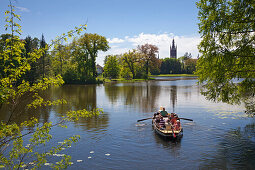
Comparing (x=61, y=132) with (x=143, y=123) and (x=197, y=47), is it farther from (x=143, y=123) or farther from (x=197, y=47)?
(x=197, y=47)

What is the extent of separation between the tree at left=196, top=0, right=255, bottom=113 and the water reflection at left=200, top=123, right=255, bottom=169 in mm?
3251

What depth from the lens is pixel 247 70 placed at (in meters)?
17.1

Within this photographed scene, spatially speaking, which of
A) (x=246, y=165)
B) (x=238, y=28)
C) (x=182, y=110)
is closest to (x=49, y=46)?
(x=246, y=165)

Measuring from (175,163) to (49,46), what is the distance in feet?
34.3

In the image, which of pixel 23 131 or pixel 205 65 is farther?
pixel 23 131

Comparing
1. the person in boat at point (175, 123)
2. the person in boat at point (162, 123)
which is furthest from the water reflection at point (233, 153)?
the person in boat at point (162, 123)

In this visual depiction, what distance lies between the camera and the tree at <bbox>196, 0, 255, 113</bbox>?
15898mm

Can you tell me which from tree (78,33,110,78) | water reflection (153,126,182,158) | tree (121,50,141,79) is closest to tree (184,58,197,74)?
tree (121,50,141,79)

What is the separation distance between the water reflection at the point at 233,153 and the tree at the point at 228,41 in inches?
128

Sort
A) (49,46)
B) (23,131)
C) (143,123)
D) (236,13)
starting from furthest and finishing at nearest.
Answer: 1. (143,123)
2. (23,131)
3. (236,13)
4. (49,46)

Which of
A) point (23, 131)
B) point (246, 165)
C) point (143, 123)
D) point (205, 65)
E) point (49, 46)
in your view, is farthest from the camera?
point (143, 123)

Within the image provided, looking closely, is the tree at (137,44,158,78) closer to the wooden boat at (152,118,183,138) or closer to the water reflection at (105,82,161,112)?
the water reflection at (105,82,161,112)

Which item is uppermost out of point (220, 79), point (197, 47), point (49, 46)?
point (197, 47)

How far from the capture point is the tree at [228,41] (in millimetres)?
→ 15898
